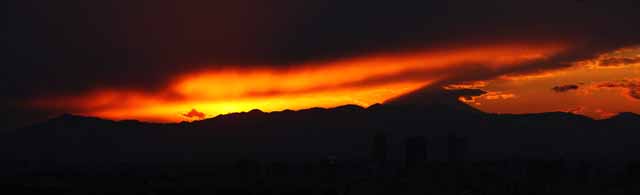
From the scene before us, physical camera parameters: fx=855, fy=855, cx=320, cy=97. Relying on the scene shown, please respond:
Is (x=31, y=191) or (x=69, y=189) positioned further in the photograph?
(x=69, y=189)

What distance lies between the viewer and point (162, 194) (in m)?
197

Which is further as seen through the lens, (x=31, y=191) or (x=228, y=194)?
(x=228, y=194)

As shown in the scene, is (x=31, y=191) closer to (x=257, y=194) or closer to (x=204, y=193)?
(x=204, y=193)

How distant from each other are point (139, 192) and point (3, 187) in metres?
29.7

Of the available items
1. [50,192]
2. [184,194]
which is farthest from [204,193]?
[50,192]

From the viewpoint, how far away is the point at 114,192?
19450 cm

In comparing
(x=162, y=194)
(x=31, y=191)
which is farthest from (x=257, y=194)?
(x=31, y=191)

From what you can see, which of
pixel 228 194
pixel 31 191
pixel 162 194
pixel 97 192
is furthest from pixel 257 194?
pixel 31 191

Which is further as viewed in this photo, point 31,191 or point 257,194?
point 257,194

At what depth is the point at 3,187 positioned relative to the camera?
190 metres

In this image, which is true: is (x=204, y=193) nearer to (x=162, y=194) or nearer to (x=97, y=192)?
(x=162, y=194)

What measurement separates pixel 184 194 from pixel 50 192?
1164 inches

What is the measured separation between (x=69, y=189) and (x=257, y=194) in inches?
1719

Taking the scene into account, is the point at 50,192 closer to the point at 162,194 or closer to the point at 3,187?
the point at 3,187
